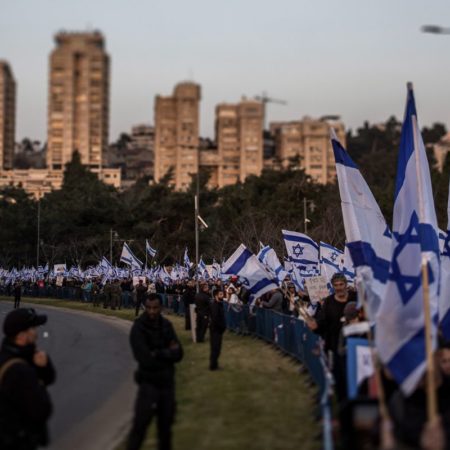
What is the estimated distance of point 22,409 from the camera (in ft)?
25.9

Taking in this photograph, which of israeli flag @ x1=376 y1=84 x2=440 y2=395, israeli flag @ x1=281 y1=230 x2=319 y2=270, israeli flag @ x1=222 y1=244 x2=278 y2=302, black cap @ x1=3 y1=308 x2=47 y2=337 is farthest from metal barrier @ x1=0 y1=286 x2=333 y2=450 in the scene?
black cap @ x1=3 y1=308 x2=47 y2=337

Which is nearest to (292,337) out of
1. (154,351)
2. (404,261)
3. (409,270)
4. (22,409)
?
(404,261)

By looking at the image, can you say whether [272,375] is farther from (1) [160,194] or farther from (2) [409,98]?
(1) [160,194]

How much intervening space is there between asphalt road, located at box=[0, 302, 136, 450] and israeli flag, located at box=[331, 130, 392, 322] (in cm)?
354

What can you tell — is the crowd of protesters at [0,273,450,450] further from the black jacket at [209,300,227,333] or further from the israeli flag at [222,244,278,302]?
the israeli flag at [222,244,278,302]

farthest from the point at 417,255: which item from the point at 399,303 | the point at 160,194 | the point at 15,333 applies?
the point at 160,194

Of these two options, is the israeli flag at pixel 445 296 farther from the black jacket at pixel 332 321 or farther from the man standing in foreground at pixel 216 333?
the man standing in foreground at pixel 216 333

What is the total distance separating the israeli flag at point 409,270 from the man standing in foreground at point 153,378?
6.84 ft

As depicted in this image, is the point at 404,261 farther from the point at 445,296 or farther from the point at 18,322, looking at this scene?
the point at 445,296

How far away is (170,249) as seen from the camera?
87.4 metres

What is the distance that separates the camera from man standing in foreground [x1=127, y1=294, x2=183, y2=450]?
9.59 metres

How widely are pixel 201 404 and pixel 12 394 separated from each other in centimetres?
633

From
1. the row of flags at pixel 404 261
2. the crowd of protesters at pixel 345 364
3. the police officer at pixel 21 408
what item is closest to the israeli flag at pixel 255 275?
the crowd of protesters at pixel 345 364

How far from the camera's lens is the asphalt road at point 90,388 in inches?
475
